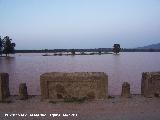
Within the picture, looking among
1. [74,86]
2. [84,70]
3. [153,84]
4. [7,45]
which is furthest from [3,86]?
[7,45]

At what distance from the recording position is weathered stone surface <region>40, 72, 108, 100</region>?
1390 cm

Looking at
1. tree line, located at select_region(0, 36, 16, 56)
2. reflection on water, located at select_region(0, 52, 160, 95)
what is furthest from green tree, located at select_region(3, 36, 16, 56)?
reflection on water, located at select_region(0, 52, 160, 95)

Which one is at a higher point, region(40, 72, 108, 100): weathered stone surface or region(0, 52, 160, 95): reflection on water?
region(40, 72, 108, 100): weathered stone surface

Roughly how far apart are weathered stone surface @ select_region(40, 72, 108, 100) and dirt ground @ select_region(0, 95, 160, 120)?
0.52 m

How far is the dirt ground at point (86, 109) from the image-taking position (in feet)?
35.3

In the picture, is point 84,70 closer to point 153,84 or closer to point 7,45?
point 153,84

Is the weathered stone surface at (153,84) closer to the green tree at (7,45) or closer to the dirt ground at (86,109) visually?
the dirt ground at (86,109)

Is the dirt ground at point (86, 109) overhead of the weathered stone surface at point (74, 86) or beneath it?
beneath

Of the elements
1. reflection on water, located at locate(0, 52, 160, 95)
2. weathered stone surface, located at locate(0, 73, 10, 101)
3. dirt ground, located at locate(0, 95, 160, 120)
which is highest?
weathered stone surface, located at locate(0, 73, 10, 101)

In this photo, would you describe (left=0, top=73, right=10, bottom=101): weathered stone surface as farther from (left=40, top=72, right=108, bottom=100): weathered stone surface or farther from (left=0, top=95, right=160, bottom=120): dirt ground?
(left=40, top=72, right=108, bottom=100): weathered stone surface

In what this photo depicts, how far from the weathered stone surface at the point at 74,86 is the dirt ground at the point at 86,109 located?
1.69 ft

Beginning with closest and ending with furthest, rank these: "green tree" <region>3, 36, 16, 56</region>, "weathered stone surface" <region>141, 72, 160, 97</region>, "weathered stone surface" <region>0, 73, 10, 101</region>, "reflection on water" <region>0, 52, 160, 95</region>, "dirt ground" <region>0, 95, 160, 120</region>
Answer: "dirt ground" <region>0, 95, 160, 120</region>
"weathered stone surface" <region>0, 73, 10, 101</region>
"weathered stone surface" <region>141, 72, 160, 97</region>
"reflection on water" <region>0, 52, 160, 95</region>
"green tree" <region>3, 36, 16, 56</region>

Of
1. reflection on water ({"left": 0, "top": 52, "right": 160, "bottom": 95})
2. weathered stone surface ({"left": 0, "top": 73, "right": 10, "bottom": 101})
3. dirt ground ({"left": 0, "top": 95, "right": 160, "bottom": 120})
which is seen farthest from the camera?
reflection on water ({"left": 0, "top": 52, "right": 160, "bottom": 95})

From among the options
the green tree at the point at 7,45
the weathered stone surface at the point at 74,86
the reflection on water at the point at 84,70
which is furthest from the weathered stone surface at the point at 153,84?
the green tree at the point at 7,45
